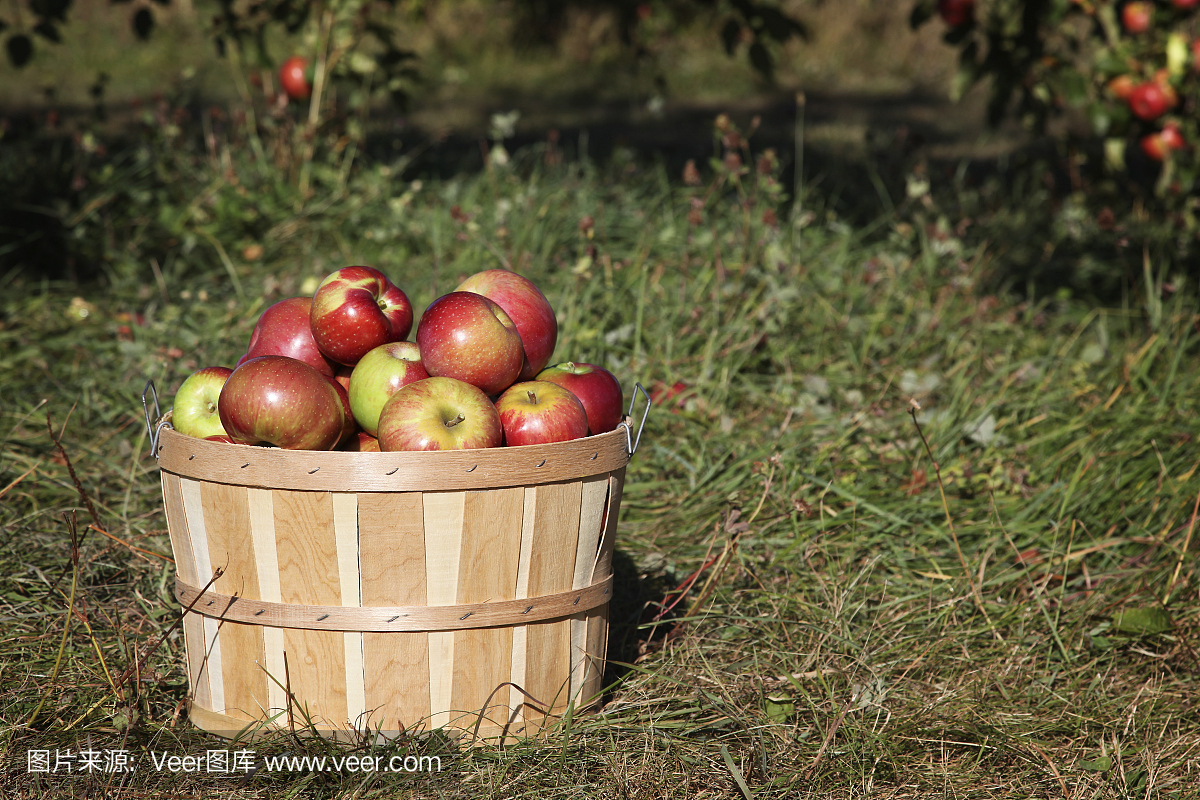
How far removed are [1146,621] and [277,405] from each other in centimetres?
174

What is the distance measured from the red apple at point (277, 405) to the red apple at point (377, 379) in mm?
75

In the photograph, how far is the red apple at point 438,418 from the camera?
160 centimetres

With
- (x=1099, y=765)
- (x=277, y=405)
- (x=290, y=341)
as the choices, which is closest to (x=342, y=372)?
(x=290, y=341)

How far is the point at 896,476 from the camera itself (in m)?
2.66

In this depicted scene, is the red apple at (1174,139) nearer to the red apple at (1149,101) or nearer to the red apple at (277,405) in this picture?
the red apple at (1149,101)

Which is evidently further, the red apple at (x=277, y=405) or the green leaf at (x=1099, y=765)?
the green leaf at (x=1099, y=765)

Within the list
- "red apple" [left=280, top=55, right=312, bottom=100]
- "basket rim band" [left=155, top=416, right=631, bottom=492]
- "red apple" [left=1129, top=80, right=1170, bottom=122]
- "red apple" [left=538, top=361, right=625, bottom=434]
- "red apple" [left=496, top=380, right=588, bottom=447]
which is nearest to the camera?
"basket rim band" [left=155, top=416, right=631, bottom=492]

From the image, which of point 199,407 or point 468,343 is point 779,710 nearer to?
point 468,343

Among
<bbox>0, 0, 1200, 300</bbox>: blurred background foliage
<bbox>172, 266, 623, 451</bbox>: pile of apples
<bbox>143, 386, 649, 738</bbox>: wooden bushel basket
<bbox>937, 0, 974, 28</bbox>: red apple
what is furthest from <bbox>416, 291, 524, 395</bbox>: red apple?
<bbox>937, 0, 974, 28</bbox>: red apple

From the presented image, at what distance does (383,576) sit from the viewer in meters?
1.58

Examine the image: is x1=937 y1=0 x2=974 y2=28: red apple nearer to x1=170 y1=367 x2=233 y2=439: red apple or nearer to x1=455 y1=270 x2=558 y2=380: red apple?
x1=455 y1=270 x2=558 y2=380: red apple

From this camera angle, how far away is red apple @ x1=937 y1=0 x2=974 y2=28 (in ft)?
12.7

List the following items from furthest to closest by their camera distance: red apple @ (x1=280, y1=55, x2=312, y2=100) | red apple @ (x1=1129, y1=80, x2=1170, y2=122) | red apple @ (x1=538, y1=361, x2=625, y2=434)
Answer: red apple @ (x1=280, y1=55, x2=312, y2=100), red apple @ (x1=1129, y1=80, x2=1170, y2=122), red apple @ (x1=538, y1=361, x2=625, y2=434)

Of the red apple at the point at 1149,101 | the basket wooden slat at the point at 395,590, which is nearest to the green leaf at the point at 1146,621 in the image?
the basket wooden slat at the point at 395,590
